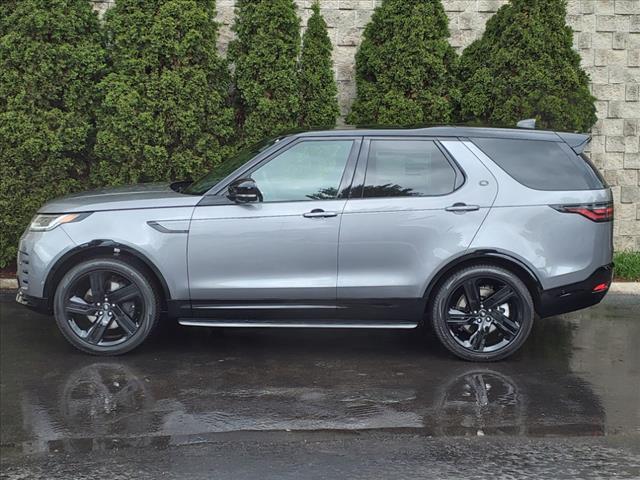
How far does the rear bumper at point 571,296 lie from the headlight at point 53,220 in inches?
138

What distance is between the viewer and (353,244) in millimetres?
6207

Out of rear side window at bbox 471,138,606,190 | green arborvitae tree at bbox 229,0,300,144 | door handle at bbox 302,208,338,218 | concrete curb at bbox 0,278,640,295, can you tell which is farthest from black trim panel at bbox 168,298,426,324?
green arborvitae tree at bbox 229,0,300,144

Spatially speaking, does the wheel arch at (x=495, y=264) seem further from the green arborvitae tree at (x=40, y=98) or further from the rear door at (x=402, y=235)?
the green arborvitae tree at (x=40, y=98)

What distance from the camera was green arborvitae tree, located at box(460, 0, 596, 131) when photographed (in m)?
9.38

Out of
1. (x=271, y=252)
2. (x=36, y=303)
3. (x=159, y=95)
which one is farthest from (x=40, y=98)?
(x=271, y=252)

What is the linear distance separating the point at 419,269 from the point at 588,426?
1.74 m

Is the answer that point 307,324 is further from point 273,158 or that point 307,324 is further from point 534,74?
point 534,74

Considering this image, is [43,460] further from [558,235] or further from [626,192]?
[626,192]

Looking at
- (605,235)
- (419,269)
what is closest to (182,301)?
(419,269)

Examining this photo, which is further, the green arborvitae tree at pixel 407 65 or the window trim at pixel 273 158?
the green arborvitae tree at pixel 407 65

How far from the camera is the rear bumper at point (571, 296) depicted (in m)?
6.31

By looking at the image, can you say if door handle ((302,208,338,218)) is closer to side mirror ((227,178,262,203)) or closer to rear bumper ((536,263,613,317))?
side mirror ((227,178,262,203))

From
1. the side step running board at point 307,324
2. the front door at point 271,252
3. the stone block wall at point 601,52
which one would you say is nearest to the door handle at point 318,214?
the front door at point 271,252

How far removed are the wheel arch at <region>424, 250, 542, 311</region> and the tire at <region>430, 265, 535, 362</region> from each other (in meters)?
0.05
